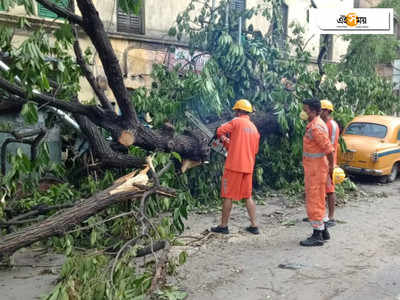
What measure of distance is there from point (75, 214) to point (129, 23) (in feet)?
27.4

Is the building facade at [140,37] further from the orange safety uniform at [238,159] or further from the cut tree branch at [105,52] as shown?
the cut tree branch at [105,52]

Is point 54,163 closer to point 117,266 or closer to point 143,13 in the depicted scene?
point 117,266

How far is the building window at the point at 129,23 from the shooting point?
11072mm

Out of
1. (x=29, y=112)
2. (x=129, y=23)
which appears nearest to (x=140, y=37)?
(x=129, y=23)

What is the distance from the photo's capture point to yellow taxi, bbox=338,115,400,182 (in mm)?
9414

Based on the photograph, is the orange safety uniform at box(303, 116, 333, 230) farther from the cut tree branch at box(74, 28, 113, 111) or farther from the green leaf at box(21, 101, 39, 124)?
the green leaf at box(21, 101, 39, 124)

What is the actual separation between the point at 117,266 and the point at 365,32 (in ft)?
46.1

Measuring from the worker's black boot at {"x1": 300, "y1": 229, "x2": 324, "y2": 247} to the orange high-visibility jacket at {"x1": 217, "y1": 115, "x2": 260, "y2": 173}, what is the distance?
115cm

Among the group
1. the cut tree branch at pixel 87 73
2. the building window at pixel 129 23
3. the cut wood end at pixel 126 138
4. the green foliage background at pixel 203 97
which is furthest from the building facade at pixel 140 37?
the cut wood end at pixel 126 138

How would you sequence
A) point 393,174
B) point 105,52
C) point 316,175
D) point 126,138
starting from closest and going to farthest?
point 105,52 < point 126,138 < point 316,175 < point 393,174

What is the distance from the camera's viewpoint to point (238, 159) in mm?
5727

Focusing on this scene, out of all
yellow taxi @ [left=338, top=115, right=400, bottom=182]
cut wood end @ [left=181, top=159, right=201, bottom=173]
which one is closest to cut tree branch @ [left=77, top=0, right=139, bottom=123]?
cut wood end @ [left=181, top=159, right=201, bottom=173]

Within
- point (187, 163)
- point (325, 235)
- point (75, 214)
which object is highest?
point (187, 163)

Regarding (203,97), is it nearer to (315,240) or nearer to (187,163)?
(187,163)
